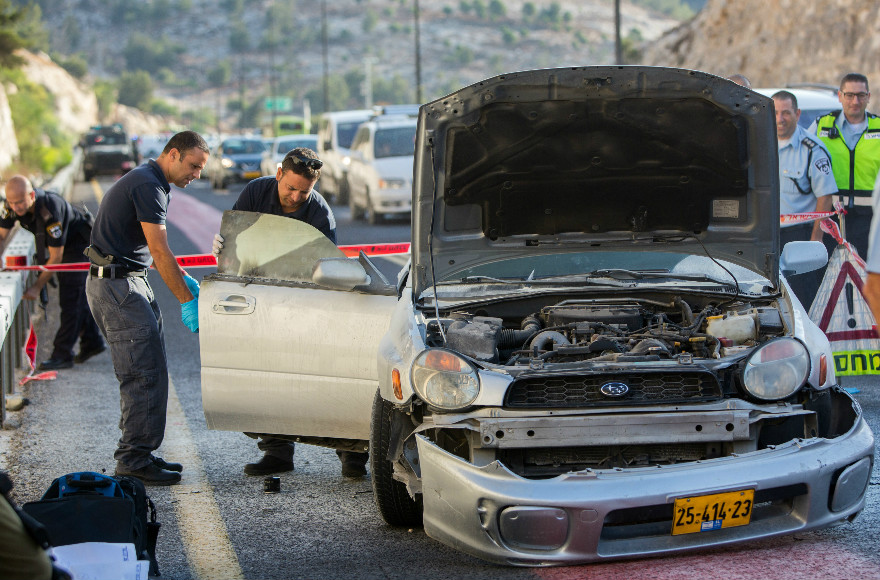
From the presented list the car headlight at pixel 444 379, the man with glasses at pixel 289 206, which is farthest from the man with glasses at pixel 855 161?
the car headlight at pixel 444 379

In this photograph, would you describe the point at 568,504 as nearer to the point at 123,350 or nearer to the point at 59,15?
the point at 123,350

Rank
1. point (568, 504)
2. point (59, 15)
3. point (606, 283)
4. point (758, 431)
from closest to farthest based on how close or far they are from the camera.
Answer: point (568, 504) < point (758, 431) < point (606, 283) < point (59, 15)

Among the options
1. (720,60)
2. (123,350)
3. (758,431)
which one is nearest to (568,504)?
(758,431)

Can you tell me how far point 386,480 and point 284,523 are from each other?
0.68 metres

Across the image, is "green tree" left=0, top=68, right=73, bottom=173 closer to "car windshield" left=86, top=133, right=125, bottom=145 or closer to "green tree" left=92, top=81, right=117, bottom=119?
"car windshield" left=86, top=133, right=125, bottom=145

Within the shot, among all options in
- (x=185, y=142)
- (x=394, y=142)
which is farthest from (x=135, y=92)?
(x=185, y=142)

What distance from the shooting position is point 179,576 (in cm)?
480

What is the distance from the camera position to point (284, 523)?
5.52 m

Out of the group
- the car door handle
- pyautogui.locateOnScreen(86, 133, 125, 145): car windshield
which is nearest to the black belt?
the car door handle

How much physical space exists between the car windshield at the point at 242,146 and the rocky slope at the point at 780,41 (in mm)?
14178

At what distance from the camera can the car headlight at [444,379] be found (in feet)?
15.2

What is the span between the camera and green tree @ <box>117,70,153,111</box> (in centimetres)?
14188

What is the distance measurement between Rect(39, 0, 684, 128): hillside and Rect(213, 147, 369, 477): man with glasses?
137 meters

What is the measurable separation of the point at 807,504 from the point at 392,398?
166 centimetres
